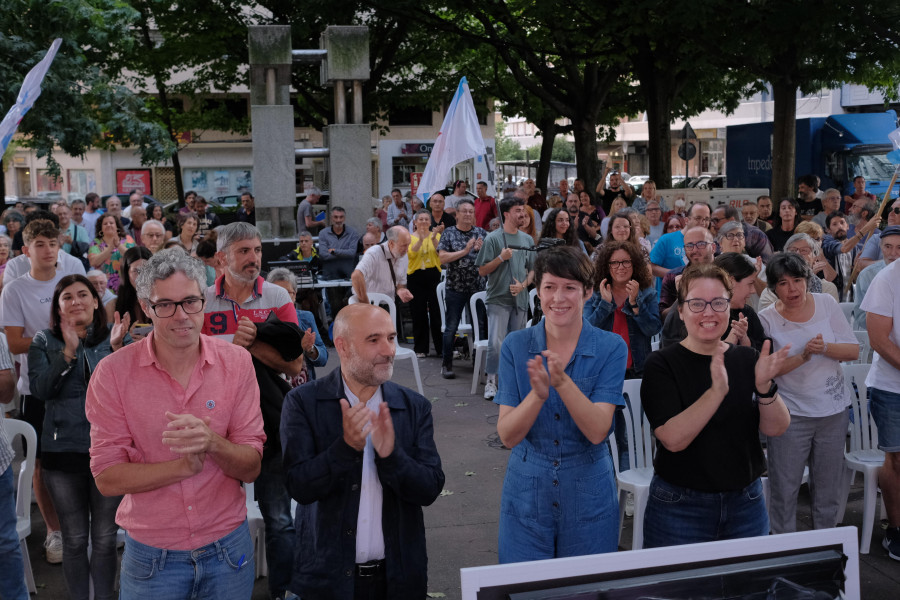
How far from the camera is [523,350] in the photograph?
3.60m

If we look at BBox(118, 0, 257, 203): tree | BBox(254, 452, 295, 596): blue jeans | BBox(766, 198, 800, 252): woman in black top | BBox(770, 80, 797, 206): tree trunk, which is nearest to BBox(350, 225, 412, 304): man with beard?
BBox(766, 198, 800, 252): woman in black top

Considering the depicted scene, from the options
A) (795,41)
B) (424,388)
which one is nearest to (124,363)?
(424,388)

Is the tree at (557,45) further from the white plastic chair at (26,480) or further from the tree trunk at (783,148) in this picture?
the white plastic chair at (26,480)

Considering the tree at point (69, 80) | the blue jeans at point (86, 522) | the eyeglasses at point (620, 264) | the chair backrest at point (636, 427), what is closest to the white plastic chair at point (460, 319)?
the eyeglasses at point (620, 264)

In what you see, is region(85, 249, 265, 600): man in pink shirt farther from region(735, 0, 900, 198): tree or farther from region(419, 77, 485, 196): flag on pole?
region(735, 0, 900, 198): tree

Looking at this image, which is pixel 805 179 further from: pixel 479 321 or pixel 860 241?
pixel 479 321

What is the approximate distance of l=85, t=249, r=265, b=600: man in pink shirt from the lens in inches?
122

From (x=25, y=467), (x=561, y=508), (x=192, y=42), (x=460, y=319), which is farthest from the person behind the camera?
(x=192, y=42)

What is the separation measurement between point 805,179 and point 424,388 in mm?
8774

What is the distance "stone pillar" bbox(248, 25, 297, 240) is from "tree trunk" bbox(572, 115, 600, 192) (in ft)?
33.1

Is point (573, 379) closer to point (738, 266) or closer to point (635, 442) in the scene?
point (738, 266)

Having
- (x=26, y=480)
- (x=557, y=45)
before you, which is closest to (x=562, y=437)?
(x=26, y=480)

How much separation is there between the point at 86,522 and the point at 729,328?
346 centimetres

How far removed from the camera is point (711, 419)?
369cm
